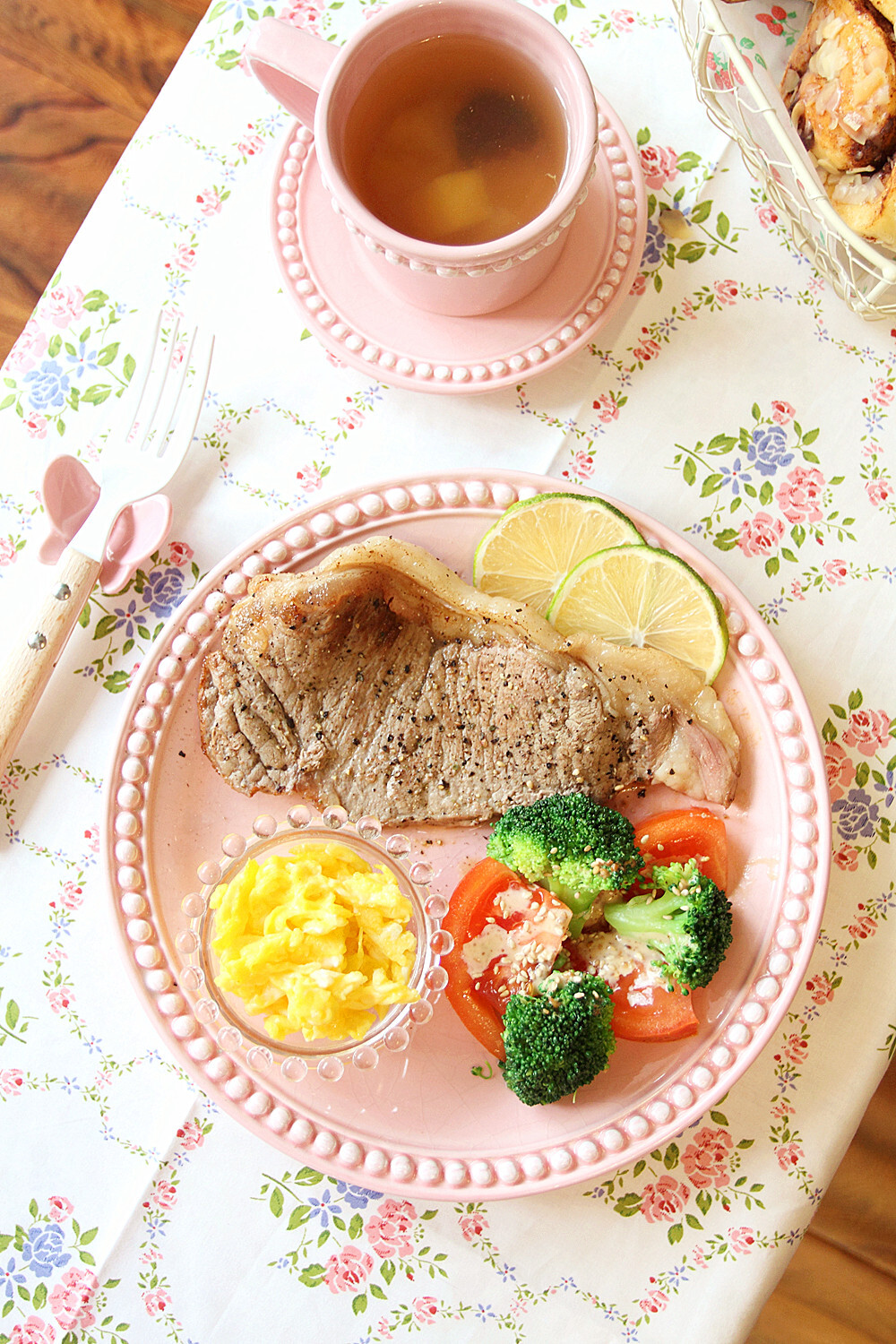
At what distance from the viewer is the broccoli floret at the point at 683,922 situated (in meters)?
1.56

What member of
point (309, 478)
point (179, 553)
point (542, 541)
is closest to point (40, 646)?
point (179, 553)

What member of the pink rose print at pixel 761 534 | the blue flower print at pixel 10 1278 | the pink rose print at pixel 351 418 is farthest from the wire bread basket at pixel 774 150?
the blue flower print at pixel 10 1278

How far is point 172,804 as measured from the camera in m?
1.79

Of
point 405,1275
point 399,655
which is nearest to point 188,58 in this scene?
point 399,655

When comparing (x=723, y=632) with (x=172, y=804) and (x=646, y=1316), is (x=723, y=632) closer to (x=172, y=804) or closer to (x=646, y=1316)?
(x=172, y=804)

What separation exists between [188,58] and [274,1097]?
2.07 meters

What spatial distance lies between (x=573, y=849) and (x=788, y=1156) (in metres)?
0.71

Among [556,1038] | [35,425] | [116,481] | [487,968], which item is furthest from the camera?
[35,425]

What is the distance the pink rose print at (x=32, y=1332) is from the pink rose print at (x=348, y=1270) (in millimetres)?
518

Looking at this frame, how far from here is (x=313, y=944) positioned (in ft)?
5.10

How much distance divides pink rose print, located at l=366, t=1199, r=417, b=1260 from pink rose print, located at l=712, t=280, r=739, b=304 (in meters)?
1.84

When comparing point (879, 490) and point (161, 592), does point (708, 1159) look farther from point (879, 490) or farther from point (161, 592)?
point (161, 592)

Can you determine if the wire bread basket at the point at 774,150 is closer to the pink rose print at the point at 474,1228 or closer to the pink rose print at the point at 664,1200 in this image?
Result: the pink rose print at the point at 664,1200

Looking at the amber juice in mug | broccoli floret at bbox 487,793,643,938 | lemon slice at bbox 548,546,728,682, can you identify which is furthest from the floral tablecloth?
broccoli floret at bbox 487,793,643,938
